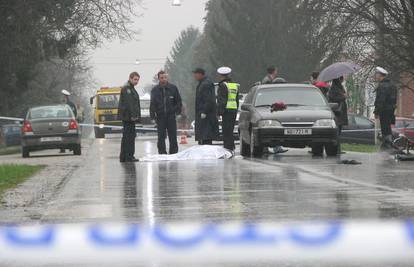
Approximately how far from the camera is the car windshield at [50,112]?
27.8 m

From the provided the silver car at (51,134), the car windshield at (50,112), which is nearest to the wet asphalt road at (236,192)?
the silver car at (51,134)

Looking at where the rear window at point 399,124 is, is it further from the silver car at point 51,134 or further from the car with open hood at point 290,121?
the car with open hood at point 290,121

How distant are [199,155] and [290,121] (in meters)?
2.01

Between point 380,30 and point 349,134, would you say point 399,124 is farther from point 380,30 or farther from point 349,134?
point 380,30

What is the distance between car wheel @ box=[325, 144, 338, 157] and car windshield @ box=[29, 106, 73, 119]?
9494 mm

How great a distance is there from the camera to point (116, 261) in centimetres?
697

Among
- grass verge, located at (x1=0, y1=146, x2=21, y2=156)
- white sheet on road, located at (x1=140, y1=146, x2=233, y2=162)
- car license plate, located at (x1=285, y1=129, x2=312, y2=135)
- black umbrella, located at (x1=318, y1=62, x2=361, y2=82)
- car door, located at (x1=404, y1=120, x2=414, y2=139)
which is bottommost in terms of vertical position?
grass verge, located at (x1=0, y1=146, x2=21, y2=156)

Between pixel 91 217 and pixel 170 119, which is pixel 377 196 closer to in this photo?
pixel 91 217

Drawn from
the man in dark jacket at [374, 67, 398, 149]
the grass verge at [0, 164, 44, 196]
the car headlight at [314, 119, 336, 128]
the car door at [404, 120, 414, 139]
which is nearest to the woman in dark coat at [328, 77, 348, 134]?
the man in dark jacket at [374, 67, 398, 149]

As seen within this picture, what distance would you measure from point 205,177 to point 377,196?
159 inches

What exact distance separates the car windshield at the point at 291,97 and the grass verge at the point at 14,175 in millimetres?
5368

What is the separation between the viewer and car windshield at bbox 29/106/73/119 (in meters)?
27.8

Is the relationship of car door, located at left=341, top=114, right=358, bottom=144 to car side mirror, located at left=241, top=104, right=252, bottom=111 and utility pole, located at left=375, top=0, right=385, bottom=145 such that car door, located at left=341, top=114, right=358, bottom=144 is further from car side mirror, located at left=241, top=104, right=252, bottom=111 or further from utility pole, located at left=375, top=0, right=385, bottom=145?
car side mirror, located at left=241, top=104, right=252, bottom=111

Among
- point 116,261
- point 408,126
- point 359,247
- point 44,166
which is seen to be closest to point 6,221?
point 116,261
